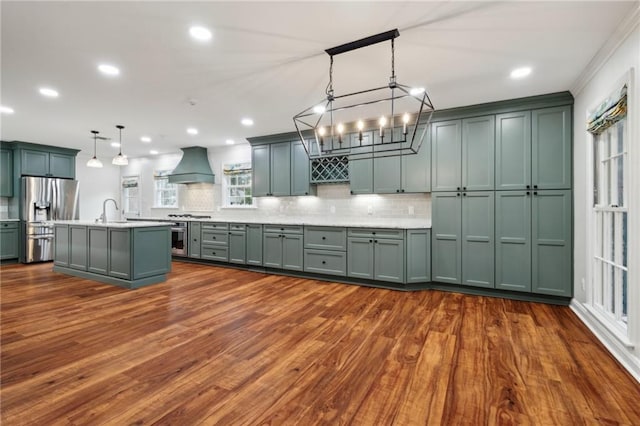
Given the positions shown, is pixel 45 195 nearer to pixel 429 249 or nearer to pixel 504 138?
pixel 429 249

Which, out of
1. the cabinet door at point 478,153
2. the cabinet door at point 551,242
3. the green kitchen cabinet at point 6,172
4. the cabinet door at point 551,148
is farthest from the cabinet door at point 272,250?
the green kitchen cabinet at point 6,172

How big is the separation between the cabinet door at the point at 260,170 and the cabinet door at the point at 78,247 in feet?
9.39

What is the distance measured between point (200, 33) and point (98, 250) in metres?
3.96

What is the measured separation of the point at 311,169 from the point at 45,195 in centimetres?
598

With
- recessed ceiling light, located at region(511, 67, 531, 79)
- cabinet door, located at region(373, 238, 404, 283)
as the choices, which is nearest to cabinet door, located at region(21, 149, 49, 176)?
cabinet door, located at region(373, 238, 404, 283)

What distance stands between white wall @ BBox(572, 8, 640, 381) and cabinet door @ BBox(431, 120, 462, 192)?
126 centimetres

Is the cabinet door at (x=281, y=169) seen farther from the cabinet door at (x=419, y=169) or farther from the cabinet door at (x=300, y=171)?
the cabinet door at (x=419, y=169)

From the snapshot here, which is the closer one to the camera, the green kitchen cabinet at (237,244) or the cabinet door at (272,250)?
the cabinet door at (272,250)

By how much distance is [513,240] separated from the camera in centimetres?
392

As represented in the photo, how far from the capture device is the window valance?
236cm

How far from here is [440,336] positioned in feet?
9.15

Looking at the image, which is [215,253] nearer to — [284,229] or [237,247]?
[237,247]

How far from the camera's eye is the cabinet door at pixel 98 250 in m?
4.66

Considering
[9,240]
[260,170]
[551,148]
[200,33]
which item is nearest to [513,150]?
[551,148]
